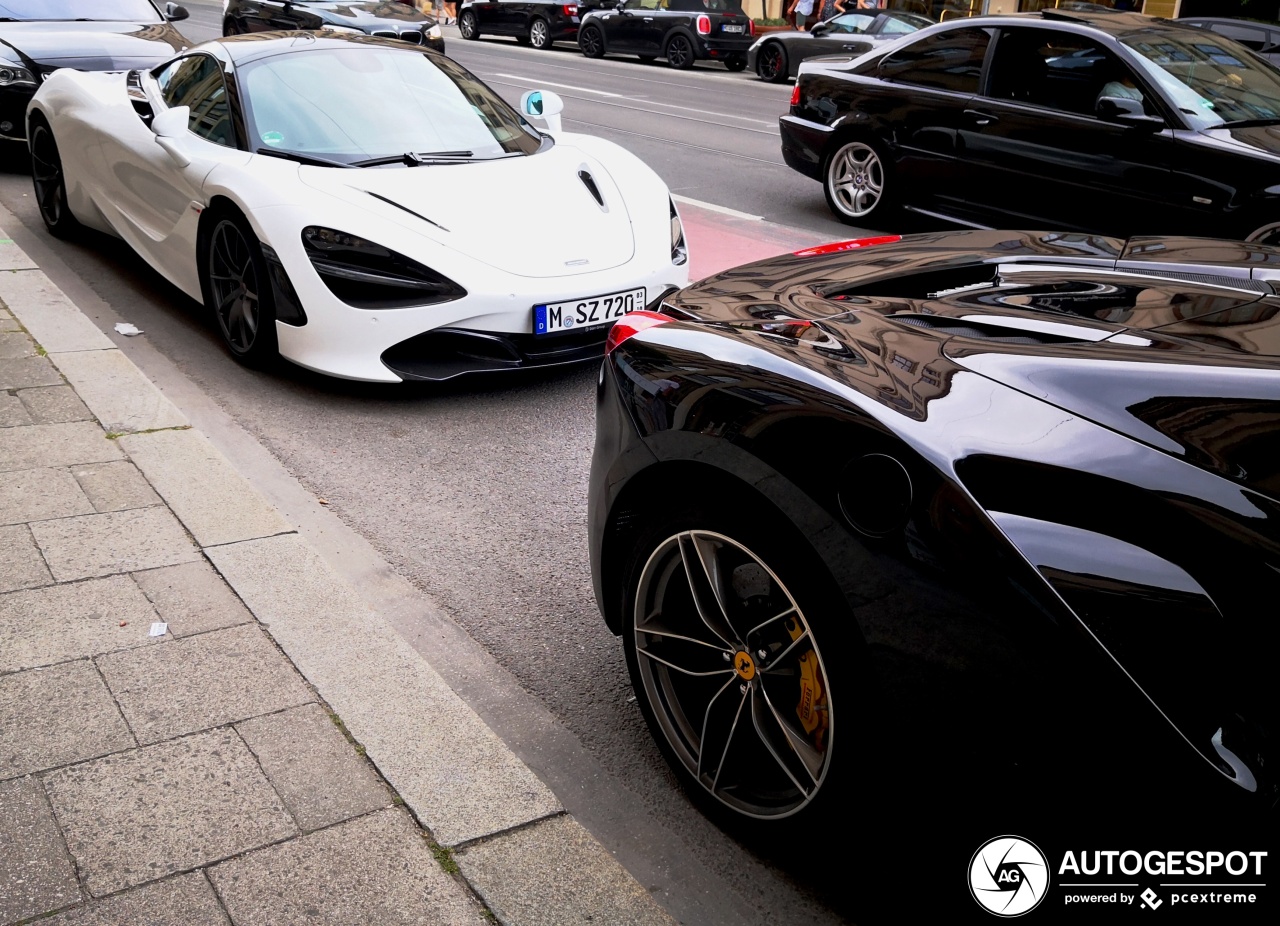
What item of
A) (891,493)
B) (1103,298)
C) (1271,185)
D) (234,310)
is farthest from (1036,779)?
(1271,185)

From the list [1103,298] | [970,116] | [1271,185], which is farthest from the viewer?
[970,116]

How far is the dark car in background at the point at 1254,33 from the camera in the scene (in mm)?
13688

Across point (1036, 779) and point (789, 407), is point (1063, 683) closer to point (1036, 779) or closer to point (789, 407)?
point (1036, 779)

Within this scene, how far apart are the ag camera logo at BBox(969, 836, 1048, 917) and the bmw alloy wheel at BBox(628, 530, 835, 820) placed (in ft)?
1.14

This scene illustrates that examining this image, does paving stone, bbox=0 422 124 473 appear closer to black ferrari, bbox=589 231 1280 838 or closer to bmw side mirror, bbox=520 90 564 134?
black ferrari, bbox=589 231 1280 838

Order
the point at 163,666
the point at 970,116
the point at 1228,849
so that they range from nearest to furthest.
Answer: the point at 1228,849, the point at 163,666, the point at 970,116

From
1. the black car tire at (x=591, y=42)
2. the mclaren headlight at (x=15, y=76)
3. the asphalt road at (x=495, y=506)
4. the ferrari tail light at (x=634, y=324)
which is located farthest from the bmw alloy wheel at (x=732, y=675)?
the black car tire at (x=591, y=42)

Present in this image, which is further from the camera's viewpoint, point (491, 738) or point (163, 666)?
point (163, 666)

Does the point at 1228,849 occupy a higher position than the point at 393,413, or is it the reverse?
the point at 1228,849

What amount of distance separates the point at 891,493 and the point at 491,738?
129 centimetres

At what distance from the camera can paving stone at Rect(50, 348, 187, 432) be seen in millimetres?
4809

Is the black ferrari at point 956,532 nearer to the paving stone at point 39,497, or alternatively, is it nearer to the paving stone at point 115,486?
the paving stone at point 115,486

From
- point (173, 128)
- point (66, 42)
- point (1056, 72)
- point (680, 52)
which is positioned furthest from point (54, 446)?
point (680, 52)

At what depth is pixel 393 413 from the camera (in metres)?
5.29
